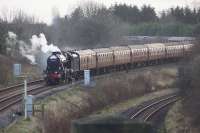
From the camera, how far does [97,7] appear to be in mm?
126562

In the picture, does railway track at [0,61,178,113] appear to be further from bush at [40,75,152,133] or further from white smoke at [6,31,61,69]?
white smoke at [6,31,61,69]

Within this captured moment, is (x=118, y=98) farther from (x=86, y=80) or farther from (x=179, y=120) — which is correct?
(x=179, y=120)

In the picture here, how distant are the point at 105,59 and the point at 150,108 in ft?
53.3

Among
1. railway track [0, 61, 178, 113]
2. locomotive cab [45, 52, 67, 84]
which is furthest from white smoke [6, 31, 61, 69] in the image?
locomotive cab [45, 52, 67, 84]

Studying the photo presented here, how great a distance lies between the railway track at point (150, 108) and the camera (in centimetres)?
3397

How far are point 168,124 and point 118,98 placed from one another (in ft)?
36.7

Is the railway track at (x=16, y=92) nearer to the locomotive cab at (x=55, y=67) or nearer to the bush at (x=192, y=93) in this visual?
the locomotive cab at (x=55, y=67)

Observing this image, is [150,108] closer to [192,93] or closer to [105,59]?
[192,93]

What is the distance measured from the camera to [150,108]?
126ft

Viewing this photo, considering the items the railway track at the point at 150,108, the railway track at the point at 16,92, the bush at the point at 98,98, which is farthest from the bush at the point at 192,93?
the railway track at the point at 16,92

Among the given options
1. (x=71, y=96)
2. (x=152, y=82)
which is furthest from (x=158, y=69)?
(x=71, y=96)

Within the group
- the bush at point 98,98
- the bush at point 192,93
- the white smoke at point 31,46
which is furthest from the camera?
the white smoke at point 31,46

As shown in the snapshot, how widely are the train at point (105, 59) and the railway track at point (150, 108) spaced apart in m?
6.47

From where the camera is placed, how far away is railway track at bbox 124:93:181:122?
3397 centimetres
